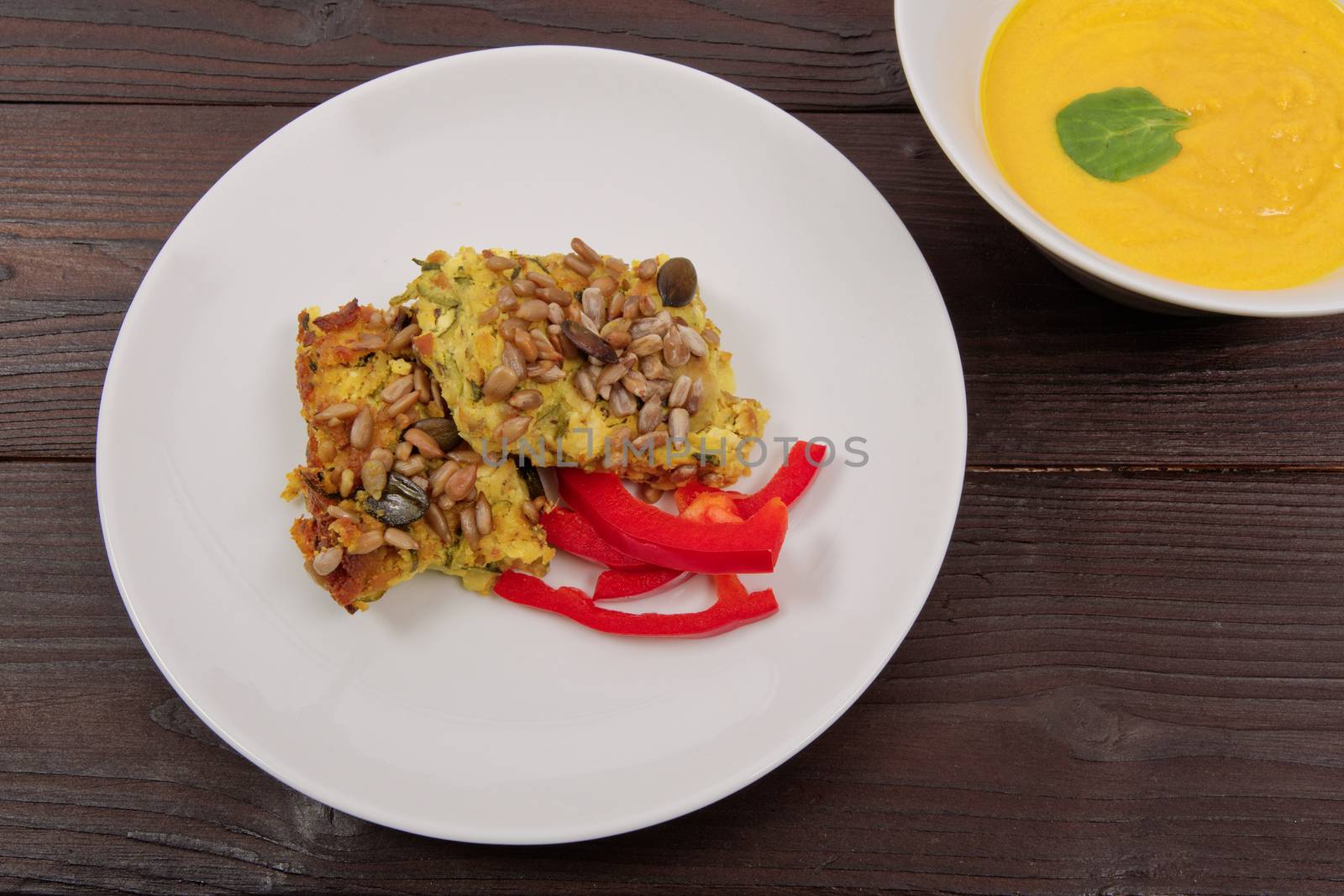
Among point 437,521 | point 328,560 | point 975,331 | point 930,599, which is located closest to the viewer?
point 328,560

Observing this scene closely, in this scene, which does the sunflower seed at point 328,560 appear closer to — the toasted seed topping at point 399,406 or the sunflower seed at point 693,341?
the toasted seed topping at point 399,406

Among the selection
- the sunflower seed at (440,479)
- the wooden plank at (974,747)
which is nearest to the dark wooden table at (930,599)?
the wooden plank at (974,747)

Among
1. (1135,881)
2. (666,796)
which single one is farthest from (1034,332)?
(666,796)

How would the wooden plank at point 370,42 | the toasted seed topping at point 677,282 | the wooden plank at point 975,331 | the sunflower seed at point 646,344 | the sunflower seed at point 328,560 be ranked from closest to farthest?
the sunflower seed at point 328,560, the sunflower seed at point 646,344, the toasted seed topping at point 677,282, the wooden plank at point 975,331, the wooden plank at point 370,42

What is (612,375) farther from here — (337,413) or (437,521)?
(337,413)

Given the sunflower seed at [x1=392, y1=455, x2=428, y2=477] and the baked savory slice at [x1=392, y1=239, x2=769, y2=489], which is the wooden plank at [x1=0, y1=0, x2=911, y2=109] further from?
the sunflower seed at [x1=392, y1=455, x2=428, y2=477]

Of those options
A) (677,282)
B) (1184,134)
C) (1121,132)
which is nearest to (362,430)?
(677,282)
